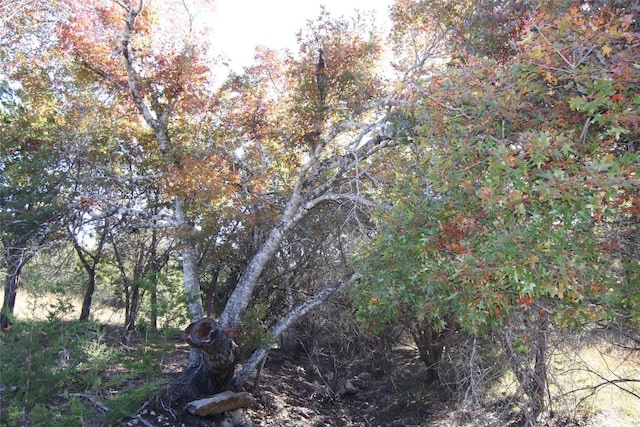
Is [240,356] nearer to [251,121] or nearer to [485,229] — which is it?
[251,121]

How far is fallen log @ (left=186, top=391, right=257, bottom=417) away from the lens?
6098 millimetres

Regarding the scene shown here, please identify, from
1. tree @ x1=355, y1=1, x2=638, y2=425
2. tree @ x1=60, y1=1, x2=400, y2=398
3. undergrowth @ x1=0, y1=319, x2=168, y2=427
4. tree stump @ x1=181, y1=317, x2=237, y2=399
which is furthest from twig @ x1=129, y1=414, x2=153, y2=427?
tree @ x1=355, y1=1, x2=638, y2=425

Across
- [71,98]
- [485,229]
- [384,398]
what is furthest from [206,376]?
[71,98]

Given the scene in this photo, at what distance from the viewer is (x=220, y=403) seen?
20.8 ft

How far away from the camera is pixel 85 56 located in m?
7.47

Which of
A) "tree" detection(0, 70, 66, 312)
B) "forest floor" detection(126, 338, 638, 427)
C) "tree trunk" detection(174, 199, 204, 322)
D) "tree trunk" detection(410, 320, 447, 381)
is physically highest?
"tree" detection(0, 70, 66, 312)

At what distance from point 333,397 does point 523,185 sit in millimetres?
7522

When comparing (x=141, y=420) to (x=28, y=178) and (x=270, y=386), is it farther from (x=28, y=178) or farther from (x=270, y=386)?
(x=28, y=178)

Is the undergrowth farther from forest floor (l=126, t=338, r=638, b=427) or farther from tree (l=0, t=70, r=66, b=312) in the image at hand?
tree (l=0, t=70, r=66, b=312)

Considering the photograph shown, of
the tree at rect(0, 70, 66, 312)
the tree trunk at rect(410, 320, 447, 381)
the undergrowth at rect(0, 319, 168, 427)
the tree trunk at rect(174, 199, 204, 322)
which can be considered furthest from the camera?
the tree trunk at rect(410, 320, 447, 381)

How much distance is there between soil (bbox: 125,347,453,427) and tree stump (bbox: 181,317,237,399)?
0.44 m

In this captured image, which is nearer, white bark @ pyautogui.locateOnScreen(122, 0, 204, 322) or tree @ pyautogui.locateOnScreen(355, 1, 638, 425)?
tree @ pyautogui.locateOnScreen(355, 1, 638, 425)

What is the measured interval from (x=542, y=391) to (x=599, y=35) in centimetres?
375

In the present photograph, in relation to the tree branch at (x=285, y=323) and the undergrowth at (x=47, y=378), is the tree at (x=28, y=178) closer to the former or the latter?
the undergrowth at (x=47, y=378)
